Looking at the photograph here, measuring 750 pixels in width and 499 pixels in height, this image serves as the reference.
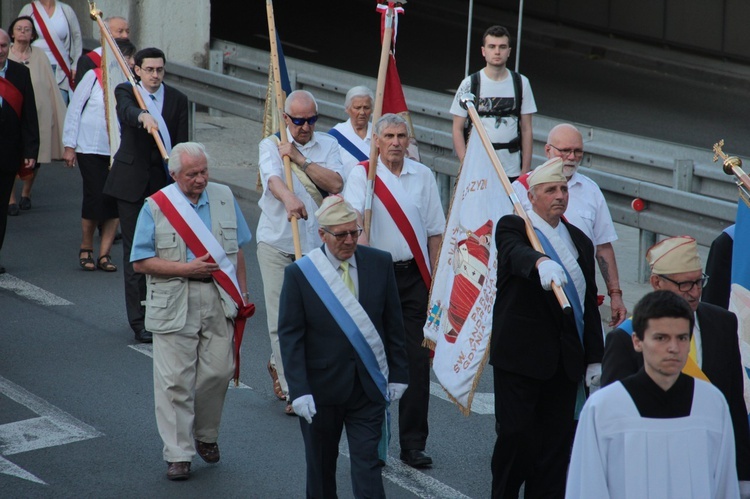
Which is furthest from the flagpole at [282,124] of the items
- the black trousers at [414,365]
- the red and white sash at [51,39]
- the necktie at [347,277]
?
the red and white sash at [51,39]

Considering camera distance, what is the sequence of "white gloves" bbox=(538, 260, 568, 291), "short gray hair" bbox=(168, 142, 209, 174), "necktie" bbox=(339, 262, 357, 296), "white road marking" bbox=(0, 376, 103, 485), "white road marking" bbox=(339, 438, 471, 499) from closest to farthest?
"white gloves" bbox=(538, 260, 568, 291), "necktie" bbox=(339, 262, 357, 296), "white road marking" bbox=(339, 438, 471, 499), "short gray hair" bbox=(168, 142, 209, 174), "white road marking" bbox=(0, 376, 103, 485)

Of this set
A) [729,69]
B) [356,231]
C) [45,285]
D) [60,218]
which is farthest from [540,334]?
[729,69]

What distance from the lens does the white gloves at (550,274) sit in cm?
577

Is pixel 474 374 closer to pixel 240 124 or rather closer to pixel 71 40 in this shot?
pixel 71 40

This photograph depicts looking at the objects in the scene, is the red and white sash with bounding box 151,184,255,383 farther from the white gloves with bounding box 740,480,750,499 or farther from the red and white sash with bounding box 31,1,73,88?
the red and white sash with bounding box 31,1,73,88

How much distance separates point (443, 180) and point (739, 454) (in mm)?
7414

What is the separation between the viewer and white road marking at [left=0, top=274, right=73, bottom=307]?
10.6 metres

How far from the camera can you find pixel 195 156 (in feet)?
23.7

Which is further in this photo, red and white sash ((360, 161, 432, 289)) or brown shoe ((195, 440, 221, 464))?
red and white sash ((360, 161, 432, 289))

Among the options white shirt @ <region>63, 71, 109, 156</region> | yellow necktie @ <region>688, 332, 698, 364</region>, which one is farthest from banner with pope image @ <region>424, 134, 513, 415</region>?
white shirt @ <region>63, 71, 109, 156</region>

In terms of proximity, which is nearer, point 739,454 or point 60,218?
point 739,454

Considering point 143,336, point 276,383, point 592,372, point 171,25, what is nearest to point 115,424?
point 276,383

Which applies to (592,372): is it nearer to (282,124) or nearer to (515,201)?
(515,201)

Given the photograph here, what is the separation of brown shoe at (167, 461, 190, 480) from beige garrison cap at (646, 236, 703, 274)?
3.03m
